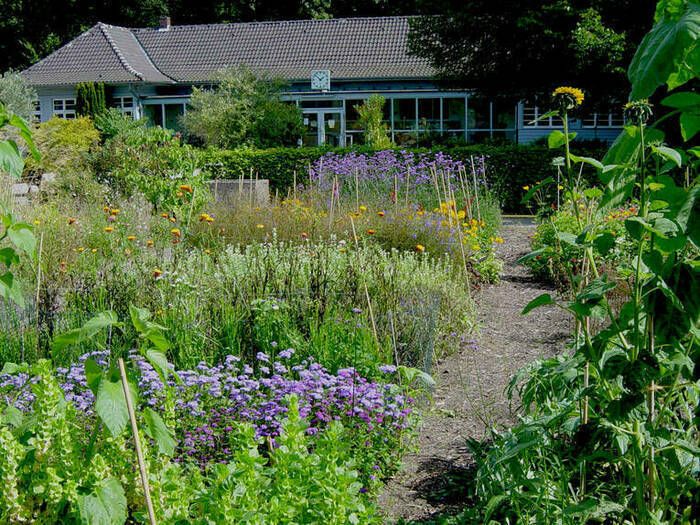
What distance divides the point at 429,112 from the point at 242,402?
88.2ft

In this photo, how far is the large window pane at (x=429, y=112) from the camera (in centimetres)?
2934

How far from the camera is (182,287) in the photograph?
4988 mm

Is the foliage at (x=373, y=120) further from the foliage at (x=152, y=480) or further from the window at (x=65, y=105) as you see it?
the foliage at (x=152, y=480)

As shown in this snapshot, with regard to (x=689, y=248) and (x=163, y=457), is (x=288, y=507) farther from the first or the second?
(x=689, y=248)

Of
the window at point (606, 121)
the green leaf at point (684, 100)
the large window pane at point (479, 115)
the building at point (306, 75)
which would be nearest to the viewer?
the green leaf at point (684, 100)

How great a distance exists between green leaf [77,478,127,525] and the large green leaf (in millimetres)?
1589

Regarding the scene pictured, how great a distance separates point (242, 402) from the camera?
3605 millimetres

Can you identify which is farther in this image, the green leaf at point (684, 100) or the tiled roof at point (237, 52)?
the tiled roof at point (237, 52)

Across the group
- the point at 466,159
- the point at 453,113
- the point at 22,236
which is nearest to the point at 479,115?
the point at 453,113

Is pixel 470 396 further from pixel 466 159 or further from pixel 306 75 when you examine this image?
pixel 306 75

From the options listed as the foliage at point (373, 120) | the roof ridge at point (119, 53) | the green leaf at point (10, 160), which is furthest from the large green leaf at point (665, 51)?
the roof ridge at point (119, 53)

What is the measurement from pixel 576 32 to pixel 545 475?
1686cm

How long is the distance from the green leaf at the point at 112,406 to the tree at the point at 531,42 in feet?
54.6

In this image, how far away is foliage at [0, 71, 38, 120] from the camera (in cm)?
2653
